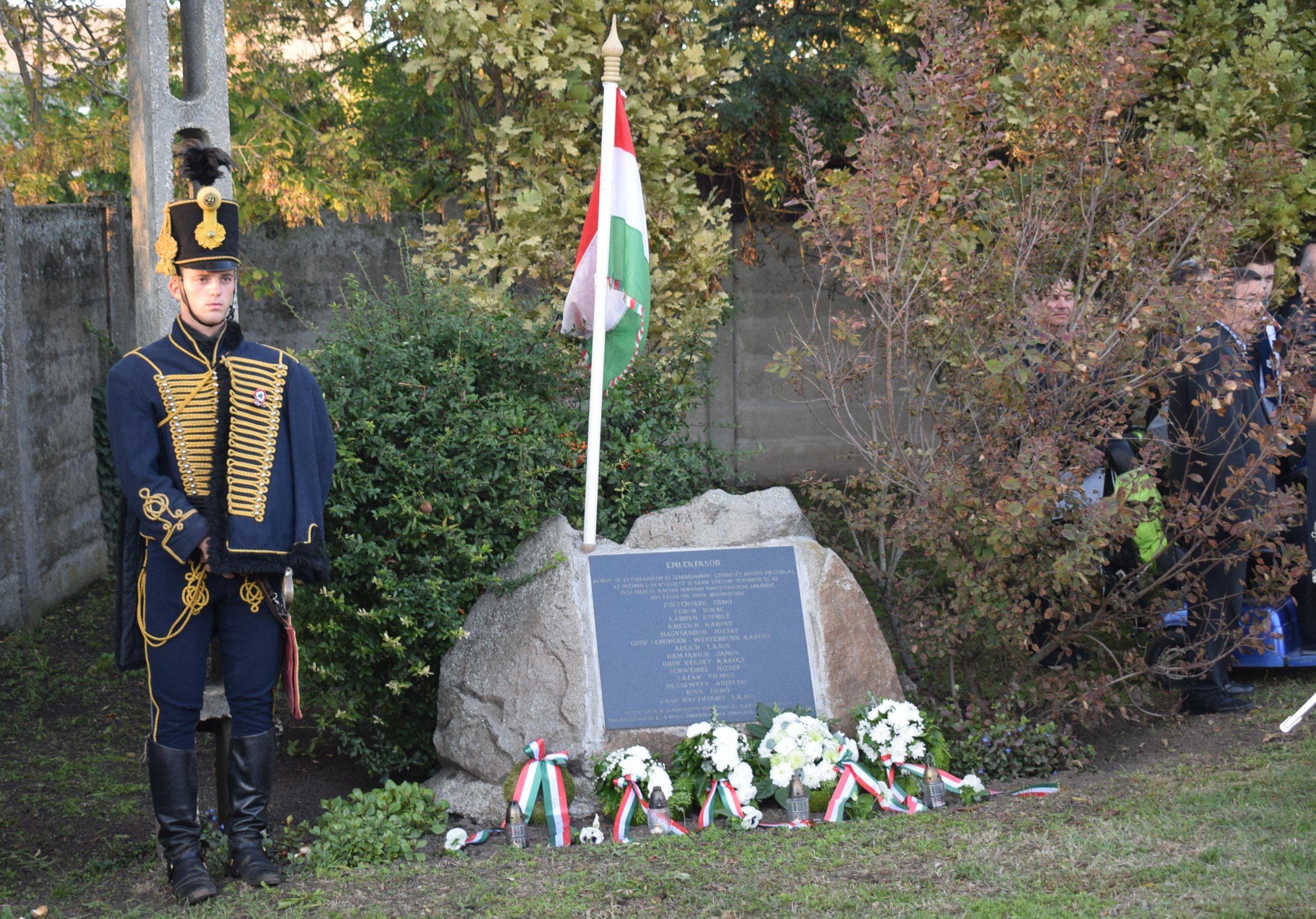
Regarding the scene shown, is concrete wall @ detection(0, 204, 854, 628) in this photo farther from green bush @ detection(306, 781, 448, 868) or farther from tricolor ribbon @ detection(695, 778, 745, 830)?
green bush @ detection(306, 781, 448, 868)

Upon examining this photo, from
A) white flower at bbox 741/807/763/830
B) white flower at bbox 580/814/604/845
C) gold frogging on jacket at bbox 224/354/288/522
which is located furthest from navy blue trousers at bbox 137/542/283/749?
white flower at bbox 741/807/763/830

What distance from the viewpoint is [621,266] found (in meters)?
5.12

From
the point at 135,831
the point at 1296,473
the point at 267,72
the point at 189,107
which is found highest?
the point at 267,72

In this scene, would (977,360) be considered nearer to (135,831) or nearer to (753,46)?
(135,831)

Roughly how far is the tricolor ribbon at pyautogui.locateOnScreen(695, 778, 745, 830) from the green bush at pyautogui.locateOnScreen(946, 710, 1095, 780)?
98 centimetres

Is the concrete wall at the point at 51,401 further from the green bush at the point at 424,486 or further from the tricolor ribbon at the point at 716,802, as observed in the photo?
the tricolor ribbon at the point at 716,802

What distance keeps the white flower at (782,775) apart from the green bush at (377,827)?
122cm

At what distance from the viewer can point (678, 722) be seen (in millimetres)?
4699

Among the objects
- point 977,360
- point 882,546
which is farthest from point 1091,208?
point 882,546

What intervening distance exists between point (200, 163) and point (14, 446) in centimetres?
397

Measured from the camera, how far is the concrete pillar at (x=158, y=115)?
14.1 feet

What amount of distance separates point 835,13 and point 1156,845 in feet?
22.2

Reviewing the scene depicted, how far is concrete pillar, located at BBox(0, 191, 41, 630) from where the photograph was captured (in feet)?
23.0

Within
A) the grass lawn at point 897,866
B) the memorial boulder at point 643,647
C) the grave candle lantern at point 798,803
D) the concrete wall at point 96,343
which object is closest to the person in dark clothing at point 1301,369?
Result: the grass lawn at point 897,866
